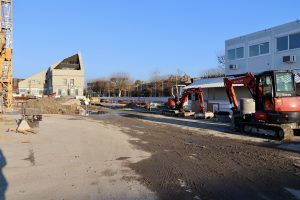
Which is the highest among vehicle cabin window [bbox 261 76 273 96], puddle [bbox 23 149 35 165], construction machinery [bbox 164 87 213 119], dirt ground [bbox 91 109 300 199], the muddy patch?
vehicle cabin window [bbox 261 76 273 96]

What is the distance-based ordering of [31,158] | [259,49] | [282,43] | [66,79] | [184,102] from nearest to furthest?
[31,158] → [184,102] → [282,43] → [259,49] → [66,79]

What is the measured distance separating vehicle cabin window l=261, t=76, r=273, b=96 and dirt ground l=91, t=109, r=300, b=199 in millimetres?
2718

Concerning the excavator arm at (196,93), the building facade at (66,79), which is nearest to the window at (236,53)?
the excavator arm at (196,93)

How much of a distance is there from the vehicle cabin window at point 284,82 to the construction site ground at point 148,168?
7.63ft

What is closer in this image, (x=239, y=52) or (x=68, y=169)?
(x=68, y=169)

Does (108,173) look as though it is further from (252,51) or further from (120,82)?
(120,82)

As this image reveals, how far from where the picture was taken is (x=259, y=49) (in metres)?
38.2

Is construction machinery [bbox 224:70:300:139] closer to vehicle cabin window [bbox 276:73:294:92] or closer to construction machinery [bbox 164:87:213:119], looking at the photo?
vehicle cabin window [bbox 276:73:294:92]

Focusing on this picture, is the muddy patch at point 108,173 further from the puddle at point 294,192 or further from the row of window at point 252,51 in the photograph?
the row of window at point 252,51

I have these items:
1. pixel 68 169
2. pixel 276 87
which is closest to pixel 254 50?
pixel 276 87

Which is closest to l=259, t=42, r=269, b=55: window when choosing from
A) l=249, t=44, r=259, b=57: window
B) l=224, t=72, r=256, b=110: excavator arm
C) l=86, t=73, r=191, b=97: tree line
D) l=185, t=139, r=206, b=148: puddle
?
l=249, t=44, r=259, b=57: window

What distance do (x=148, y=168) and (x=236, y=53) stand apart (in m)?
33.1

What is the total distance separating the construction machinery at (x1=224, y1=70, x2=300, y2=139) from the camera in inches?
676

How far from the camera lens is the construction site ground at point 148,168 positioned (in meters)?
8.10
